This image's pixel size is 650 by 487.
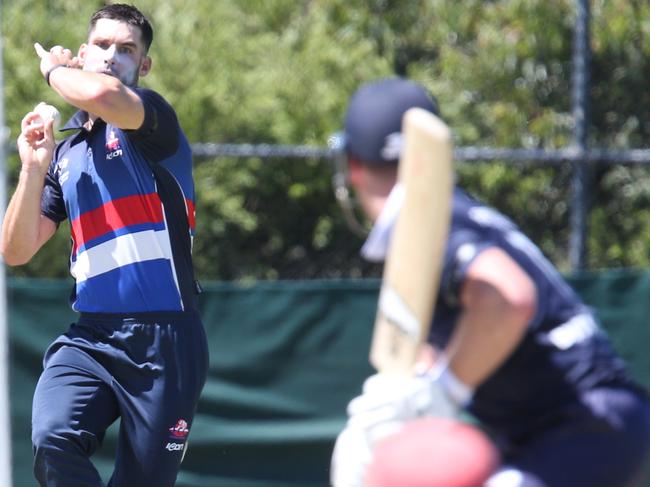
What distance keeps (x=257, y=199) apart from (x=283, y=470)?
228 centimetres

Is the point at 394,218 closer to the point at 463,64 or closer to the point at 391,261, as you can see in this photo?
the point at 391,261

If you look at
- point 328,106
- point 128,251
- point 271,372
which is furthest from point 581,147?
→ point 128,251

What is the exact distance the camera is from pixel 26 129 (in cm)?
488

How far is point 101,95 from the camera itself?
14.6 feet

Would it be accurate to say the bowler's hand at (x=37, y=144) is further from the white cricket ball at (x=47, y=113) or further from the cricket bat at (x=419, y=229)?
the cricket bat at (x=419, y=229)

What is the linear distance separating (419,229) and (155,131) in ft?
6.15

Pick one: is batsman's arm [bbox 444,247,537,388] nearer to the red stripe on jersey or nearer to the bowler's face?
the red stripe on jersey

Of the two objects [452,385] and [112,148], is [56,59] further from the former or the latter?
[452,385]

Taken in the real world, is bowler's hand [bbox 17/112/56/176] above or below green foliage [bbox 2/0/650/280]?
above

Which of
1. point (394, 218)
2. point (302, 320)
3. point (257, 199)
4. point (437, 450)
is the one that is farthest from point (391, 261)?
point (257, 199)

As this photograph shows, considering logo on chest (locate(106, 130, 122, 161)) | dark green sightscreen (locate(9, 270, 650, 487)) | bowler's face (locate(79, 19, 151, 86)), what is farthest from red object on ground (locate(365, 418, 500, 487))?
dark green sightscreen (locate(9, 270, 650, 487))

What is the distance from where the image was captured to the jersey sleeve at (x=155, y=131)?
15.2ft

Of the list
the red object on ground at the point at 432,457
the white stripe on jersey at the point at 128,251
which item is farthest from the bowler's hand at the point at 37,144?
the red object on ground at the point at 432,457

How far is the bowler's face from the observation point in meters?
4.82
